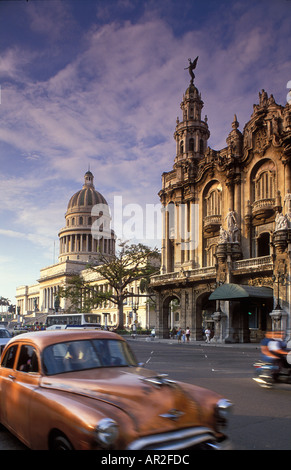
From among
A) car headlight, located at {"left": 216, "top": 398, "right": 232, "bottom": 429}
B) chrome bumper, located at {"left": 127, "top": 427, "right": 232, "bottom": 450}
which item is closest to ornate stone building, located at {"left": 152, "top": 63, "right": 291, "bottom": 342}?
car headlight, located at {"left": 216, "top": 398, "right": 232, "bottom": 429}

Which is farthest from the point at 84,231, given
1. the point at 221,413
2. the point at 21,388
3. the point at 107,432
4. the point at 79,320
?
the point at 107,432

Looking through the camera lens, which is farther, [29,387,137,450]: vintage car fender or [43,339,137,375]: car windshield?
[43,339,137,375]: car windshield

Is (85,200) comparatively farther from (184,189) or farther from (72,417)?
(72,417)

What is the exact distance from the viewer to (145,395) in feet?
15.9

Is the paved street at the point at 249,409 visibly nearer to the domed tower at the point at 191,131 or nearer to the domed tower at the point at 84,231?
the domed tower at the point at 191,131

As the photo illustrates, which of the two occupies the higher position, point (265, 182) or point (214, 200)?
point (265, 182)

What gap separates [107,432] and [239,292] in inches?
1251

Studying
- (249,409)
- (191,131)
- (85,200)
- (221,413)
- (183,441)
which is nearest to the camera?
(183,441)

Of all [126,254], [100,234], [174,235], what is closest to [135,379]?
[174,235]

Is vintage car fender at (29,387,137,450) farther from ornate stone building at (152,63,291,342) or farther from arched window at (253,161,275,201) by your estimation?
arched window at (253,161,275,201)

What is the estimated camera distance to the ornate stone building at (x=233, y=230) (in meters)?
36.4

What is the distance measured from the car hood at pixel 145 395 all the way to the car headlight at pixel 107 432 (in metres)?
0.25

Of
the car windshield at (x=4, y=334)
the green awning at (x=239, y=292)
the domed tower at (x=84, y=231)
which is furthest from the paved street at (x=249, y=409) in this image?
the domed tower at (x=84, y=231)

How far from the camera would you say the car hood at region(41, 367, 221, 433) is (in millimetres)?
4555
